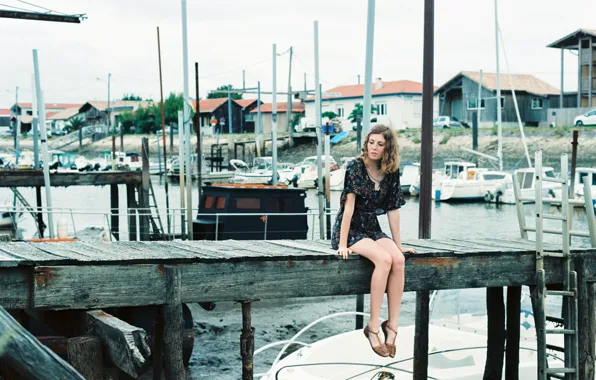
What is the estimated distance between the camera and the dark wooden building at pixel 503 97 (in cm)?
6838

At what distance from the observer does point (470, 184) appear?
4762 cm

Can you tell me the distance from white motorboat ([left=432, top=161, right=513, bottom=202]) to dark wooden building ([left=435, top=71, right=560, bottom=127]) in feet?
61.5

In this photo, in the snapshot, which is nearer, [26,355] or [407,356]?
[26,355]

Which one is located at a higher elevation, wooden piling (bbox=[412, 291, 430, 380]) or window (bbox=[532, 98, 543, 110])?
window (bbox=[532, 98, 543, 110])

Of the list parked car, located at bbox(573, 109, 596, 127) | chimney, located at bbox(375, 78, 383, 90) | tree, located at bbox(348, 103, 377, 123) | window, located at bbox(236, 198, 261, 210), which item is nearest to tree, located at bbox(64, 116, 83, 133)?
tree, located at bbox(348, 103, 377, 123)

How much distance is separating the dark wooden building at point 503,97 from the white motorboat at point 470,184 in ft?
61.5

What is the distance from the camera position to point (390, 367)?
10.1m

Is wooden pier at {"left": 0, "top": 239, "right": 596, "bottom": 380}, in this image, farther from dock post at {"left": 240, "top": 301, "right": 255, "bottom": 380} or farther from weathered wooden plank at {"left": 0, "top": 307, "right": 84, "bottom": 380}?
weathered wooden plank at {"left": 0, "top": 307, "right": 84, "bottom": 380}

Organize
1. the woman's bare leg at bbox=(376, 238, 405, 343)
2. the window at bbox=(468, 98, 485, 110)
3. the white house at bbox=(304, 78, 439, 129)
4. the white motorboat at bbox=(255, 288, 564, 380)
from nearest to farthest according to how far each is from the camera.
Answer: the woman's bare leg at bbox=(376, 238, 405, 343)
the white motorboat at bbox=(255, 288, 564, 380)
the window at bbox=(468, 98, 485, 110)
the white house at bbox=(304, 78, 439, 129)

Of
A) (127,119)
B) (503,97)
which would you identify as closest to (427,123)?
(503,97)

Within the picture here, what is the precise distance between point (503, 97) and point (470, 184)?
22132mm

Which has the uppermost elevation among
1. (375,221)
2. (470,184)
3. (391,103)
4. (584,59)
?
(584,59)

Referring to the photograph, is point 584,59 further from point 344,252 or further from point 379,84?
point 344,252

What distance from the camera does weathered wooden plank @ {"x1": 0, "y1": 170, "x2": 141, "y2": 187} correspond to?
24.0m
